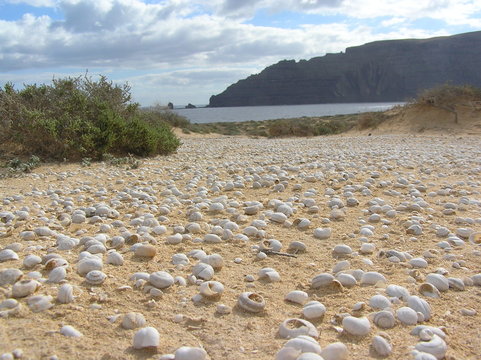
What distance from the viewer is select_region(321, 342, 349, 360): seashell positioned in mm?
1534

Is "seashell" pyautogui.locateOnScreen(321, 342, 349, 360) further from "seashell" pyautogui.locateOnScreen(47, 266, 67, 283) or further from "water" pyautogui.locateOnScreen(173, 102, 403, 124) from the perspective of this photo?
"water" pyautogui.locateOnScreen(173, 102, 403, 124)

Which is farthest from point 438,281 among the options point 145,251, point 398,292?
point 145,251

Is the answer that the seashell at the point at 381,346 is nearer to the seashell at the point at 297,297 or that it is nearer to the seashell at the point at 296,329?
the seashell at the point at 296,329

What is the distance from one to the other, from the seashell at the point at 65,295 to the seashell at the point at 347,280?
1.38m

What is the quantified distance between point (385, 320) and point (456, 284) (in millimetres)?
671

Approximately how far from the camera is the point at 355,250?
2.88 m

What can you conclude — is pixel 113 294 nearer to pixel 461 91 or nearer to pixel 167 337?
pixel 167 337

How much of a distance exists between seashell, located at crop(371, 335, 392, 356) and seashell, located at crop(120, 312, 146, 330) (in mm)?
959

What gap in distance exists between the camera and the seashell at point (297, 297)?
2.08 metres

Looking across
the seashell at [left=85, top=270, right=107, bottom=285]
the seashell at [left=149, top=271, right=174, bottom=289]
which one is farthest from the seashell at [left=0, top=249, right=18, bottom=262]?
the seashell at [left=149, top=271, right=174, bottom=289]

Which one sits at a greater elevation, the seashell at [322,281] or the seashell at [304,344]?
the seashell at [304,344]

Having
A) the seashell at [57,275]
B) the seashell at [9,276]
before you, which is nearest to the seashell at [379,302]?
the seashell at [57,275]

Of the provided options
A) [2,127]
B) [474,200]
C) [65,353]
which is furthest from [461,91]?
[65,353]

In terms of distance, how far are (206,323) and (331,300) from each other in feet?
2.17
